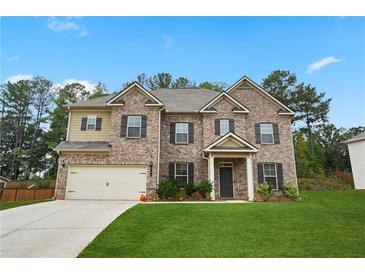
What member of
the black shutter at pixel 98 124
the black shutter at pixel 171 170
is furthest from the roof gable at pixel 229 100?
the black shutter at pixel 98 124

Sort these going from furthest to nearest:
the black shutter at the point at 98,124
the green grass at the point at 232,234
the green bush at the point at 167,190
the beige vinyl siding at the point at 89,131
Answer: the black shutter at the point at 98,124, the beige vinyl siding at the point at 89,131, the green bush at the point at 167,190, the green grass at the point at 232,234

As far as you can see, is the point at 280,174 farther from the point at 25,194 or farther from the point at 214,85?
the point at 214,85

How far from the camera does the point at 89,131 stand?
15562mm

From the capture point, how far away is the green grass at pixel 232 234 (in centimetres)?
523

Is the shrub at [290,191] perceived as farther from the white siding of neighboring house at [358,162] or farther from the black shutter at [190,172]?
the white siding of neighboring house at [358,162]

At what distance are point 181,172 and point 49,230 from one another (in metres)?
9.22

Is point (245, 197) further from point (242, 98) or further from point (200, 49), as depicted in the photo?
point (200, 49)

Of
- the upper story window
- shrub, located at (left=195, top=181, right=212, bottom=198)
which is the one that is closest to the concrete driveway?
shrub, located at (left=195, top=181, right=212, bottom=198)

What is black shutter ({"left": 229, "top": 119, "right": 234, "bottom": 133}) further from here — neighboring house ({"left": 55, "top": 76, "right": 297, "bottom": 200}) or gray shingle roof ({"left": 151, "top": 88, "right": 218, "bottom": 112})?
gray shingle roof ({"left": 151, "top": 88, "right": 218, "bottom": 112})

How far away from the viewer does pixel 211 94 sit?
64.0ft

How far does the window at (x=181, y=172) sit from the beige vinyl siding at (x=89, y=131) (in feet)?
16.0

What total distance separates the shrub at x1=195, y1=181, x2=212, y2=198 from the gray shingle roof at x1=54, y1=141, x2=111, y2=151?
5.88 m

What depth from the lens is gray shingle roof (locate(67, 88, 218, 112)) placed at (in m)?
16.3

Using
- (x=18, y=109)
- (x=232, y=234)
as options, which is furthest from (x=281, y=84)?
(x=18, y=109)
